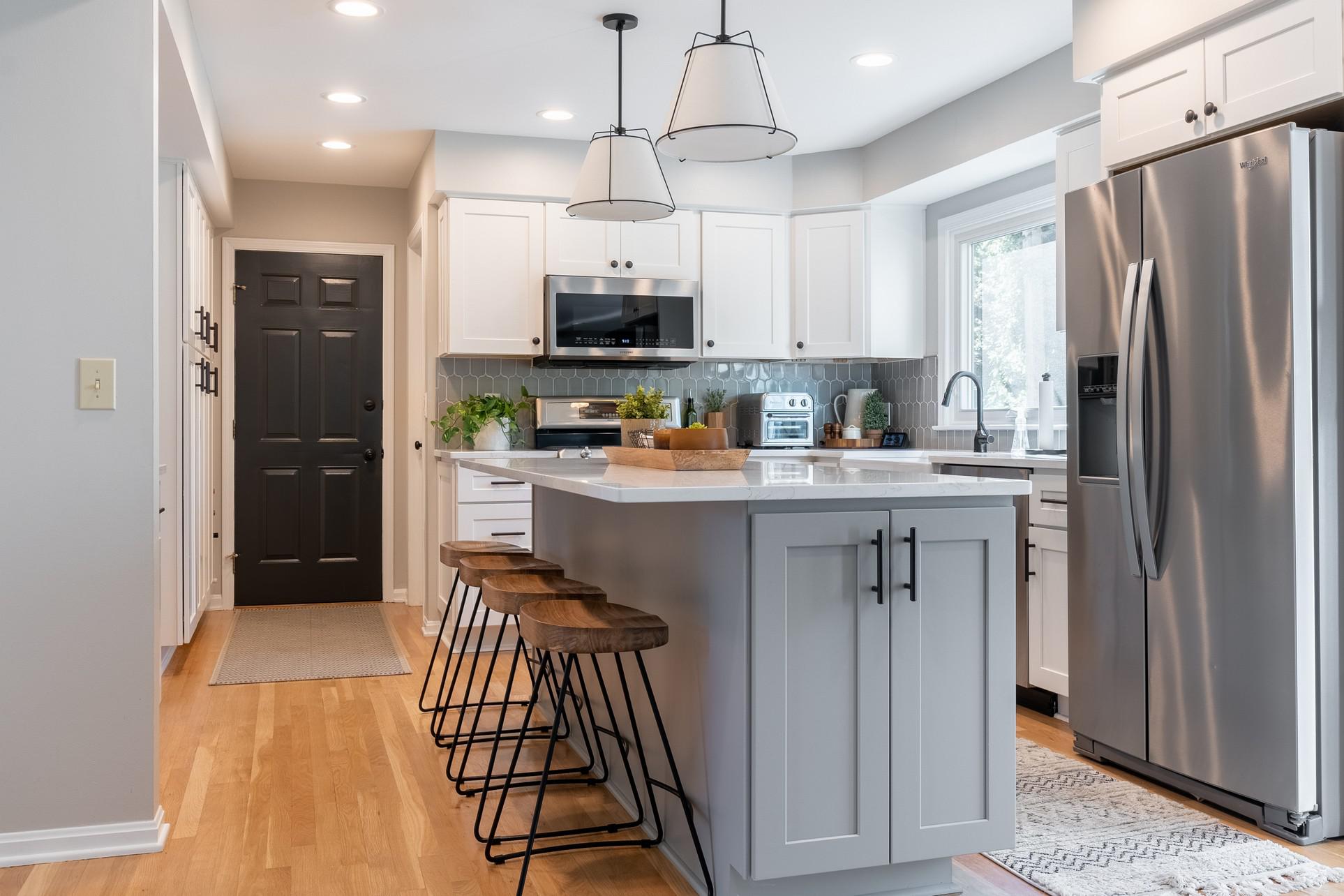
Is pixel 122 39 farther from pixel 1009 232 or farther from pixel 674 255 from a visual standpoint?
pixel 1009 232

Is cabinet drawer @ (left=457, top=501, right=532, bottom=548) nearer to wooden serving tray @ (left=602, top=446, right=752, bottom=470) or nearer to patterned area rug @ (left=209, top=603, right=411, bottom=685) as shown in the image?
patterned area rug @ (left=209, top=603, right=411, bottom=685)

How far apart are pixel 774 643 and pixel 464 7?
2.60m

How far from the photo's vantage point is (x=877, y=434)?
5902mm

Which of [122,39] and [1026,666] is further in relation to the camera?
[1026,666]

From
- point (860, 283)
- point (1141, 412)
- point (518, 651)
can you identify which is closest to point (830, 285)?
point (860, 283)

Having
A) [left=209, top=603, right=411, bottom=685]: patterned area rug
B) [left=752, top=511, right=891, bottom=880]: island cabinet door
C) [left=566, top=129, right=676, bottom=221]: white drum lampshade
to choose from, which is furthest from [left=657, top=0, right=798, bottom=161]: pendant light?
[left=209, top=603, right=411, bottom=685]: patterned area rug

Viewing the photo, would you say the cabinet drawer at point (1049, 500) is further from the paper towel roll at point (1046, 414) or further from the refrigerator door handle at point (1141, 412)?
the paper towel roll at point (1046, 414)

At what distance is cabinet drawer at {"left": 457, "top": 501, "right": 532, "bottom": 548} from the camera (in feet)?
16.7

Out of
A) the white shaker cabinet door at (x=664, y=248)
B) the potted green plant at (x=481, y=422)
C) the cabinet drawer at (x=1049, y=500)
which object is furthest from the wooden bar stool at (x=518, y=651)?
the white shaker cabinet door at (x=664, y=248)

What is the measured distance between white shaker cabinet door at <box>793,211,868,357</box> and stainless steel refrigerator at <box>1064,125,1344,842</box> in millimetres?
2391

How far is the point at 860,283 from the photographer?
5613 millimetres

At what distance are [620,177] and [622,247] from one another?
82.8 inches

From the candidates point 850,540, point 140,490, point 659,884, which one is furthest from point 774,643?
point 140,490

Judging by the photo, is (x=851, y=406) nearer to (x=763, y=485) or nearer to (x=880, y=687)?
(x=880, y=687)
